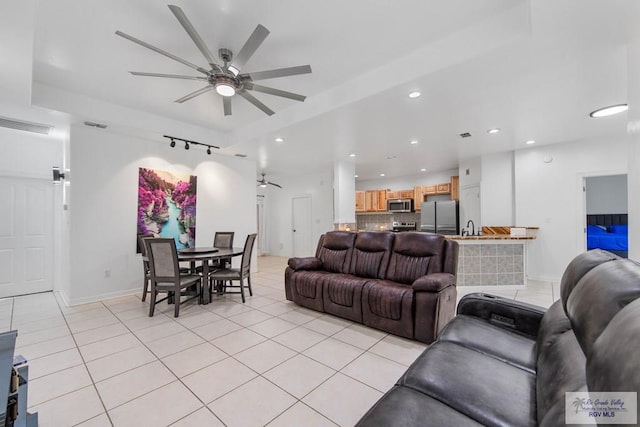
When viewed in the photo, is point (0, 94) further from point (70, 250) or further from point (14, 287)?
point (14, 287)

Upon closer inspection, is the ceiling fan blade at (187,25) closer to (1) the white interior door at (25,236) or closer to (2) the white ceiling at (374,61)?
(2) the white ceiling at (374,61)

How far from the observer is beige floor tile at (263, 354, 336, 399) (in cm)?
193

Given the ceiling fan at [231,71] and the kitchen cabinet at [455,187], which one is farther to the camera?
the kitchen cabinet at [455,187]

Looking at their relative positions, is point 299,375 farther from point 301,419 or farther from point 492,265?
point 492,265

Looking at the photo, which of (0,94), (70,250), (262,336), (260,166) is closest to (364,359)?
(262,336)

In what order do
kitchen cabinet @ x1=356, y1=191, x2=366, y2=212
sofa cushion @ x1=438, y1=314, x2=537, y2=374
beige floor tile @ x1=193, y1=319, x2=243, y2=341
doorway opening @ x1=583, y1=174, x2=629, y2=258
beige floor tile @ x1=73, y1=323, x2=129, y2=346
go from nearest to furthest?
sofa cushion @ x1=438, y1=314, x2=537, y2=374 < beige floor tile @ x1=73, y1=323, x2=129, y2=346 < beige floor tile @ x1=193, y1=319, x2=243, y2=341 < doorway opening @ x1=583, y1=174, x2=629, y2=258 < kitchen cabinet @ x1=356, y1=191, x2=366, y2=212

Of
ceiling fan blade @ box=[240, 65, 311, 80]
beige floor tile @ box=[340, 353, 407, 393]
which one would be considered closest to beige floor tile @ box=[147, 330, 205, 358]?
beige floor tile @ box=[340, 353, 407, 393]

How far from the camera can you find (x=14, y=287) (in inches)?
166

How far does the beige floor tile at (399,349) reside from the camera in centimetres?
232

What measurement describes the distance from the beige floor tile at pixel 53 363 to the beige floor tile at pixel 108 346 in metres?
0.06

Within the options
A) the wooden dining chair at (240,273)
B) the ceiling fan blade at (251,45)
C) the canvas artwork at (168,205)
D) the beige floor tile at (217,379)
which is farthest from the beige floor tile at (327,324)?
the canvas artwork at (168,205)

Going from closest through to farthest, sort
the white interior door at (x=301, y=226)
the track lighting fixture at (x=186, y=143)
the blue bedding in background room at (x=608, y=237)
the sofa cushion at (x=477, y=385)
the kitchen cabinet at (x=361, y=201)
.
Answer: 1. the sofa cushion at (x=477, y=385)
2. the track lighting fixture at (x=186, y=143)
3. the blue bedding in background room at (x=608, y=237)
4. the white interior door at (x=301, y=226)
5. the kitchen cabinet at (x=361, y=201)

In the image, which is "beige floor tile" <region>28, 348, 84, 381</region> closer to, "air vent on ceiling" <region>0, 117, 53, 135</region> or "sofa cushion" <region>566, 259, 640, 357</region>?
"air vent on ceiling" <region>0, 117, 53, 135</region>

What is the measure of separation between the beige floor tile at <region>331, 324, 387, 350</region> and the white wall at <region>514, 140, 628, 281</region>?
4187mm
